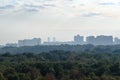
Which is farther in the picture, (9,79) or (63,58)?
(63,58)

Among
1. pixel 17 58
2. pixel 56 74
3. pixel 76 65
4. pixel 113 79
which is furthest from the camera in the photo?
pixel 17 58

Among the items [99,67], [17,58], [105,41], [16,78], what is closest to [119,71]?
[99,67]

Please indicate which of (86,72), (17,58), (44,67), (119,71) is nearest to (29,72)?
(44,67)

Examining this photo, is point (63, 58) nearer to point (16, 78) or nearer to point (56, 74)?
point (56, 74)

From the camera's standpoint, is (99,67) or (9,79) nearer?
(9,79)

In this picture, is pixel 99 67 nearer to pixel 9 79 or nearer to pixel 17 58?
pixel 9 79

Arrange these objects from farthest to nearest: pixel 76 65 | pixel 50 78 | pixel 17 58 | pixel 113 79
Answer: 1. pixel 17 58
2. pixel 76 65
3. pixel 50 78
4. pixel 113 79

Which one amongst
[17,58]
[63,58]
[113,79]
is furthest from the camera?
[63,58]

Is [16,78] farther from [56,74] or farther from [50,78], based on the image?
[56,74]

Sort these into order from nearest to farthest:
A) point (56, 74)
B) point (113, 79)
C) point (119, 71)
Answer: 1. point (113, 79)
2. point (119, 71)
3. point (56, 74)
